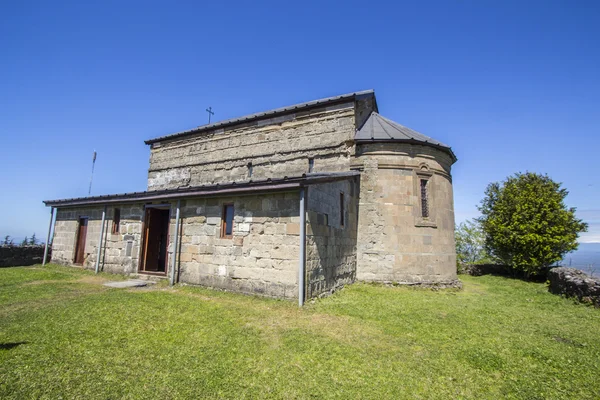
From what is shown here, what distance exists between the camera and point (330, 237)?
9305mm

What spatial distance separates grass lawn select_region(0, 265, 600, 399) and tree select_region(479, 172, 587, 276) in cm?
876

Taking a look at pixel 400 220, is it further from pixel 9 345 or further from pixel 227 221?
pixel 9 345

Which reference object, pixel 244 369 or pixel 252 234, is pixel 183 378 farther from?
pixel 252 234

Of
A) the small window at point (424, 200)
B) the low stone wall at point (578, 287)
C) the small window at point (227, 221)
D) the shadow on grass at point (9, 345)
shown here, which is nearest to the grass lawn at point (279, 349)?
the shadow on grass at point (9, 345)

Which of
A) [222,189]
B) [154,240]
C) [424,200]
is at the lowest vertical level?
[154,240]

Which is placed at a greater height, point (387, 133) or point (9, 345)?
point (387, 133)

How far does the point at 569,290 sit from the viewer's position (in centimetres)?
1031

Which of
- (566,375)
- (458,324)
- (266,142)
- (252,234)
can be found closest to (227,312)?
(252,234)

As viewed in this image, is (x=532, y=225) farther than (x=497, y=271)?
No

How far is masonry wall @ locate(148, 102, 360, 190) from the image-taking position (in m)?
13.2

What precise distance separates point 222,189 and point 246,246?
6.25 ft

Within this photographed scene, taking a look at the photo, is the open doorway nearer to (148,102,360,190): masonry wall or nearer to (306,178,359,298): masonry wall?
(148,102,360,190): masonry wall

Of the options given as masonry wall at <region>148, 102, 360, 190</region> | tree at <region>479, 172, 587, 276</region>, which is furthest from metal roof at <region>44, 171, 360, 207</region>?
tree at <region>479, 172, 587, 276</region>

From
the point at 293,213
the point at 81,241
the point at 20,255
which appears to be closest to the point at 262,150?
the point at 293,213
